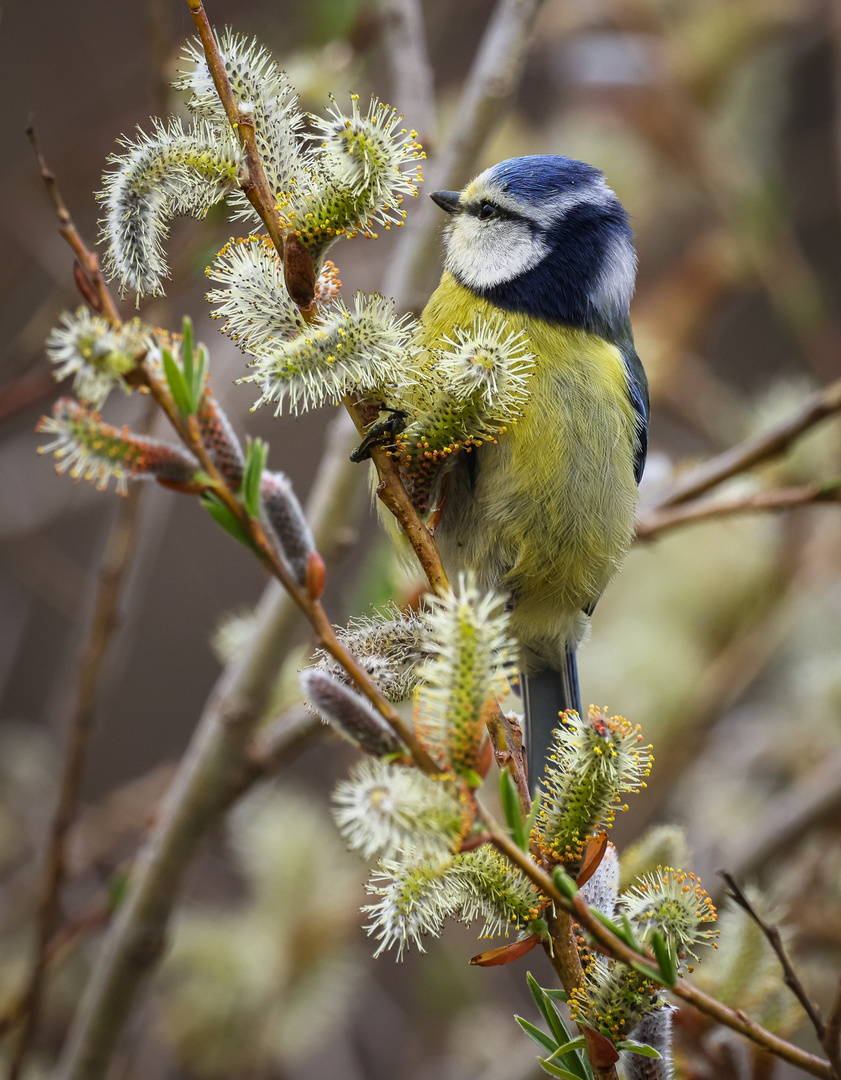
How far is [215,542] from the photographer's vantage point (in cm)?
292

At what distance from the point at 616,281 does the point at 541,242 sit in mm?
118

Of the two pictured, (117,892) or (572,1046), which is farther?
(117,892)

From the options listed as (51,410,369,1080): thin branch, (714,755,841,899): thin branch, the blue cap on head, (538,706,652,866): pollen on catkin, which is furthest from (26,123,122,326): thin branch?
(714,755,841,899): thin branch

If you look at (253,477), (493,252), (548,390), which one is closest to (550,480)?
(548,390)

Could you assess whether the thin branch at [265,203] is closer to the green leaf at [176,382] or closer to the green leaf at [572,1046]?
the green leaf at [176,382]

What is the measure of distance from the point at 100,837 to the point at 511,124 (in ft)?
6.32

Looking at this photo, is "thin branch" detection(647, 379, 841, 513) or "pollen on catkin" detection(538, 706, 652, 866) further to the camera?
"thin branch" detection(647, 379, 841, 513)

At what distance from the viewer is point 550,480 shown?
1132mm

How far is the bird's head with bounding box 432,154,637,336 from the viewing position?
120 centimetres

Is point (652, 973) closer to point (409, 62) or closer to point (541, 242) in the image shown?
point (541, 242)

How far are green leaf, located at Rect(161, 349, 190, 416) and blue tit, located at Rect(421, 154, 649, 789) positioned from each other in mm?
572

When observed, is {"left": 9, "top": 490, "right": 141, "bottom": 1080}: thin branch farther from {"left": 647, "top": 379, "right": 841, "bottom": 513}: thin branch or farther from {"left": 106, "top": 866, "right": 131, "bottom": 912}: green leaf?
{"left": 647, "top": 379, "right": 841, "bottom": 513}: thin branch

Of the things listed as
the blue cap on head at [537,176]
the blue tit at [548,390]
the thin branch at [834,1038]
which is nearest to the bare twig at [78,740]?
the blue tit at [548,390]

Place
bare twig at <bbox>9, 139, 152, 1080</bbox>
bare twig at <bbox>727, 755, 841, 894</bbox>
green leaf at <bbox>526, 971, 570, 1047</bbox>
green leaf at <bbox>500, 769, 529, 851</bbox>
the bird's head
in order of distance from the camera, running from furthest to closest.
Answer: bare twig at <bbox>727, 755, 841, 894</bbox> < the bird's head < bare twig at <bbox>9, 139, 152, 1080</bbox> < green leaf at <bbox>526, 971, 570, 1047</bbox> < green leaf at <bbox>500, 769, 529, 851</bbox>
